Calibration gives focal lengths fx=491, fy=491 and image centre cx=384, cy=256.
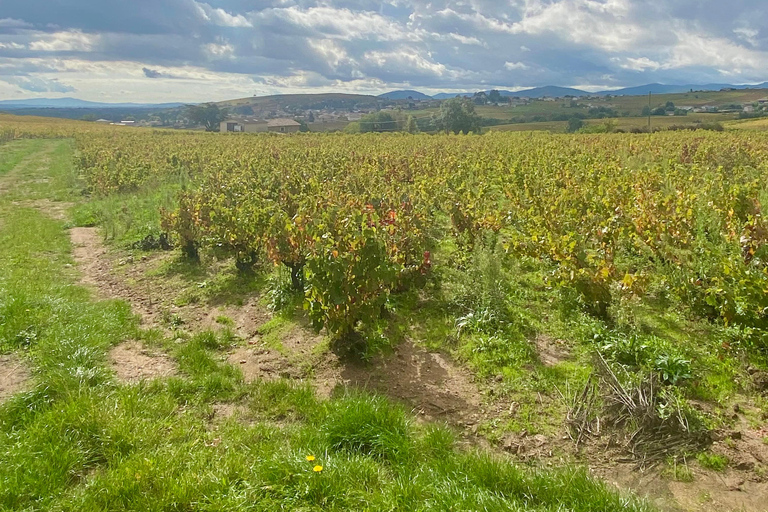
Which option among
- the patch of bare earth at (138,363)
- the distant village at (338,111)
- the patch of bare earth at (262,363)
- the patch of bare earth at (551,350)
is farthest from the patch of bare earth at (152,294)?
the distant village at (338,111)

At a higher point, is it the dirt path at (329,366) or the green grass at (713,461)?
the green grass at (713,461)

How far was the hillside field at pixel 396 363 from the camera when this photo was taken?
3.38 metres

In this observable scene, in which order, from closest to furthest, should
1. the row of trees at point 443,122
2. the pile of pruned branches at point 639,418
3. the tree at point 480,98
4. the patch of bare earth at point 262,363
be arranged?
the pile of pruned branches at point 639,418, the patch of bare earth at point 262,363, the row of trees at point 443,122, the tree at point 480,98

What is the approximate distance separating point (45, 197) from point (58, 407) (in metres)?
16.7

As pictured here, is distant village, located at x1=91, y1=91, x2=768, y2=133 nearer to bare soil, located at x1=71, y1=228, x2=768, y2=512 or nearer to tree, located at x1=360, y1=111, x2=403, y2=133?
tree, located at x1=360, y1=111, x2=403, y2=133

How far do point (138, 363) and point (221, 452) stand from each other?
2.21 metres

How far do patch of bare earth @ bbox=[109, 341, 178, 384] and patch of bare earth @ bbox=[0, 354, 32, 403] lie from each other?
0.77 m

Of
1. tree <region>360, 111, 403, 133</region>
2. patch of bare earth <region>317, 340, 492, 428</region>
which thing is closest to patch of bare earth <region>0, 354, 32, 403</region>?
patch of bare earth <region>317, 340, 492, 428</region>

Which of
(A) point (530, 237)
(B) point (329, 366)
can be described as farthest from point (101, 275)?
(A) point (530, 237)

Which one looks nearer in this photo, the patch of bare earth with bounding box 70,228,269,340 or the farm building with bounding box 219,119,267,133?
the patch of bare earth with bounding box 70,228,269,340

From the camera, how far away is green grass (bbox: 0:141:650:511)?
3.19 metres

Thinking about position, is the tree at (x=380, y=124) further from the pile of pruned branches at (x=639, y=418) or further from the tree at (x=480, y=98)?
the tree at (x=480, y=98)

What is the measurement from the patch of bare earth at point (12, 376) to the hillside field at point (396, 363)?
0.02 metres

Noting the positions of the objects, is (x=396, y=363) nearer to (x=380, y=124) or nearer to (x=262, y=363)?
(x=262, y=363)
